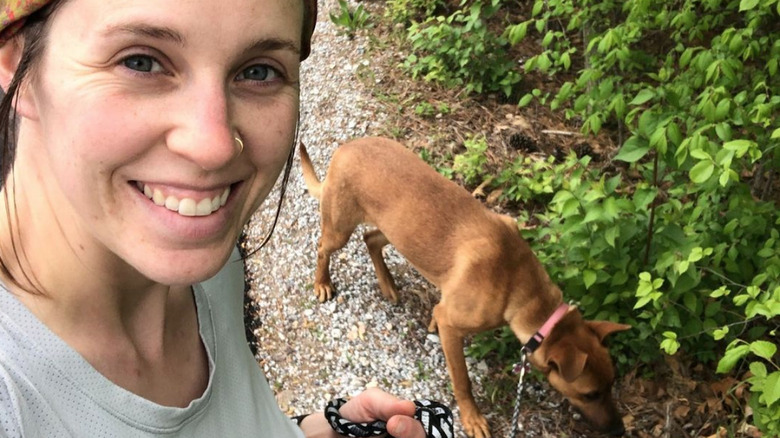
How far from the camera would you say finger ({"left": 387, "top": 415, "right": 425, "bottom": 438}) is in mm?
1820

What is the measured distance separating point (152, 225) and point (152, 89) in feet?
0.79

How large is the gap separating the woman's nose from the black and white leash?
118cm

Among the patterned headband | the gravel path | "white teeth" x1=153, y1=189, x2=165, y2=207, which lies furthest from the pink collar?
the patterned headband

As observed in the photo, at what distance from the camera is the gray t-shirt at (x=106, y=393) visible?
104 centimetres

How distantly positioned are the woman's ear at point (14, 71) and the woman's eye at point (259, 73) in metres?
0.36

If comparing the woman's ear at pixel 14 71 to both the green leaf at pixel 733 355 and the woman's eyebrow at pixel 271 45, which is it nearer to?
the woman's eyebrow at pixel 271 45

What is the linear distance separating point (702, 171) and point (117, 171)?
87.6 inches

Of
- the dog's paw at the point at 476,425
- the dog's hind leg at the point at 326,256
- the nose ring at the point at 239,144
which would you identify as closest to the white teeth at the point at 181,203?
the nose ring at the point at 239,144

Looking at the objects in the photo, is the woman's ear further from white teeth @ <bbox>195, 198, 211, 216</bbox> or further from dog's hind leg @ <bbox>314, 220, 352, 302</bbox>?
dog's hind leg @ <bbox>314, 220, 352, 302</bbox>

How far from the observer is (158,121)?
1050 millimetres

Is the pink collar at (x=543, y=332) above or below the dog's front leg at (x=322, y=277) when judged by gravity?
above

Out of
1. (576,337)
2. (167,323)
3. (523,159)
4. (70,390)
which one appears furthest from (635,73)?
(70,390)

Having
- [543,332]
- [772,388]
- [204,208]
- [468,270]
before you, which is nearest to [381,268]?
A: [468,270]

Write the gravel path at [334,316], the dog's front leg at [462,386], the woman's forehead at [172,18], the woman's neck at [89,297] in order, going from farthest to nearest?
the gravel path at [334,316], the dog's front leg at [462,386], the woman's neck at [89,297], the woman's forehead at [172,18]
